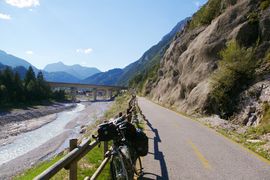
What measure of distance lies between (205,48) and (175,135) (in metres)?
18.6

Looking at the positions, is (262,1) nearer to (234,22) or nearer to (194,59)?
(234,22)

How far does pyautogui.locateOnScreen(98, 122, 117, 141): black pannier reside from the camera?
607 cm

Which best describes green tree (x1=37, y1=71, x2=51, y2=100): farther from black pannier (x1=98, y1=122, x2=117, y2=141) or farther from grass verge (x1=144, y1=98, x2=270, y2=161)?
black pannier (x1=98, y1=122, x2=117, y2=141)

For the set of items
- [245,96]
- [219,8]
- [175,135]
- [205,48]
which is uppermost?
[219,8]

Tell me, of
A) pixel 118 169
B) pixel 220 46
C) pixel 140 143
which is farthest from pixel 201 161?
pixel 220 46

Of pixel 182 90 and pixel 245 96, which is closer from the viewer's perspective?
pixel 245 96

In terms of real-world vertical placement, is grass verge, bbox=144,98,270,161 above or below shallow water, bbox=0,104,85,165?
above

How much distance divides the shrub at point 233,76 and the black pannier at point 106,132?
52.0 ft

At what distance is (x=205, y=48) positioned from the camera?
31000 millimetres

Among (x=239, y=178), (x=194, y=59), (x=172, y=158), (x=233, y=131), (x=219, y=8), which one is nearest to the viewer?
(x=239, y=178)

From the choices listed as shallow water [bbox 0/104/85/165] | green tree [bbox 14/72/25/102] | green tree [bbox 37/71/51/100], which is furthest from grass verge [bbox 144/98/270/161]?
green tree [bbox 37/71/51/100]

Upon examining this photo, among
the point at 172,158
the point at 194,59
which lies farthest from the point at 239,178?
the point at 194,59

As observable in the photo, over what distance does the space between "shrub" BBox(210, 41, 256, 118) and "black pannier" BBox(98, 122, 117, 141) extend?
52.0ft

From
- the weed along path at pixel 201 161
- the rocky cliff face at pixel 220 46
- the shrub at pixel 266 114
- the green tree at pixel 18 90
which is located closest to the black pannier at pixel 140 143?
the weed along path at pixel 201 161
